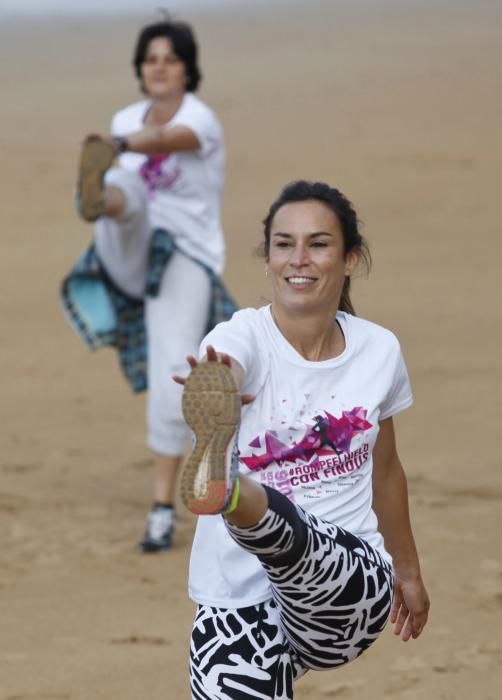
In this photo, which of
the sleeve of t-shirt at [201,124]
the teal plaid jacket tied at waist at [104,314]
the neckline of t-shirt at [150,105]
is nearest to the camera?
the sleeve of t-shirt at [201,124]

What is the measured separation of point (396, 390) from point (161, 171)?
3.13m

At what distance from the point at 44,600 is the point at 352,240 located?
2.92 metres

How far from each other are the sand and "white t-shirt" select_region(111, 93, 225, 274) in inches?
51.4

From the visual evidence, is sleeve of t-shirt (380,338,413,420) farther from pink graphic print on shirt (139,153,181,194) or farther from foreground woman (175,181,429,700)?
pink graphic print on shirt (139,153,181,194)

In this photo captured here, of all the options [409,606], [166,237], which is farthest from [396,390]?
[166,237]

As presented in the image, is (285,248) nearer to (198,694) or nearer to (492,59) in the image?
(198,694)

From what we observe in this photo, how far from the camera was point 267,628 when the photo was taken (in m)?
3.56

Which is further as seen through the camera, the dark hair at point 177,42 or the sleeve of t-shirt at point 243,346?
the dark hair at point 177,42

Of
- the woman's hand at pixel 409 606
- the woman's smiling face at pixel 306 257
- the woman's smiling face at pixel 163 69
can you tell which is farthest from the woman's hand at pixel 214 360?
the woman's smiling face at pixel 163 69

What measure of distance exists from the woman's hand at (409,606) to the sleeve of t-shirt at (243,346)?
0.74 m

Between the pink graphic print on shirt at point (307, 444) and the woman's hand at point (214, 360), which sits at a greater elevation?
the woman's hand at point (214, 360)

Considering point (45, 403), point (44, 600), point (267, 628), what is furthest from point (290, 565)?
point (45, 403)

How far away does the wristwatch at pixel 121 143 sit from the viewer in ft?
20.4

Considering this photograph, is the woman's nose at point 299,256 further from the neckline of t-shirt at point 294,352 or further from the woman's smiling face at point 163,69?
the woman's smiling face at point 163,69
